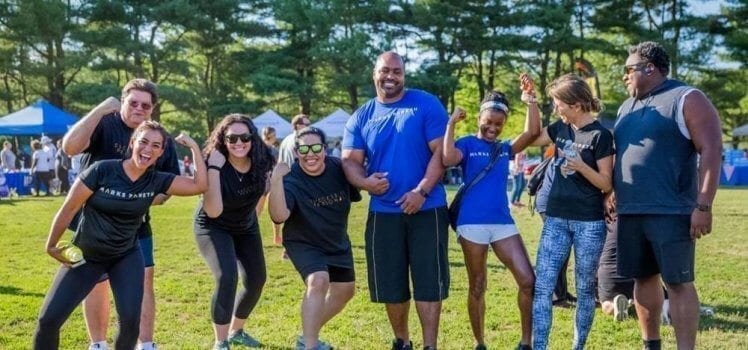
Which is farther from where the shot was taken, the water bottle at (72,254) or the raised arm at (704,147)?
A: the raised arm at (704,147)

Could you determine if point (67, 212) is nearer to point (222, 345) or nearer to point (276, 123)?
point (222, 345)

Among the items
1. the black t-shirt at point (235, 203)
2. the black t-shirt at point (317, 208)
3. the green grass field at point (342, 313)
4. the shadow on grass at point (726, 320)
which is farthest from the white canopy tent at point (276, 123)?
the black t-shirt at point (317, 208)

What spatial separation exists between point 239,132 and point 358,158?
0.85 metres

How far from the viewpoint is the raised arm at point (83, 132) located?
14.2ft

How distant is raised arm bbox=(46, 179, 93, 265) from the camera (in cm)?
399

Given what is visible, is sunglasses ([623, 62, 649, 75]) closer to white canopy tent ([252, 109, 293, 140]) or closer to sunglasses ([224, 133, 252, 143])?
sunglasses ([224, 133, 252, 143])

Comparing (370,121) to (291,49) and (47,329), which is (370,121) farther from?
(291,49)

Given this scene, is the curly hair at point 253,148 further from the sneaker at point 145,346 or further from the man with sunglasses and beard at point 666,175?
the man with sunglasses and beard at point 666,175

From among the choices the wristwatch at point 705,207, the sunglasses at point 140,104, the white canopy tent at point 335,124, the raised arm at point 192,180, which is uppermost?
the white canopy tent at point 335,124

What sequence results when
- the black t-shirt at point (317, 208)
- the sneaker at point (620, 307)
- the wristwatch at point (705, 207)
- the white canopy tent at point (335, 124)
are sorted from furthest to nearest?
the white canopy tent at point (335, 124) → the sneaker at point (620, 307) → the black t-shirt at point (317, 208) → the wristwatch at point (705, 207)

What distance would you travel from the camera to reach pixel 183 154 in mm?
37188

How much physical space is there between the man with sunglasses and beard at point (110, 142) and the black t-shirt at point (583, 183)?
8.46 feet

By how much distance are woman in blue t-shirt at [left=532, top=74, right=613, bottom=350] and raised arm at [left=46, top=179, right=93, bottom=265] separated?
2914mm

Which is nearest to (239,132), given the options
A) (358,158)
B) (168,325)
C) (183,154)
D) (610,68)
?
(358,158)
